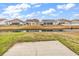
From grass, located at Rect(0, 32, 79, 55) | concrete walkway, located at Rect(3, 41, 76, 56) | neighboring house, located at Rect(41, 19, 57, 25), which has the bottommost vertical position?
concrete walkway, located at Rect(3, 41, 76, 56)

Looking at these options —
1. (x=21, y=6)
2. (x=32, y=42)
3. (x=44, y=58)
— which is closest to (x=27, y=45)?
(x=32, y=42)

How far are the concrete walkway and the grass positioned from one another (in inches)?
2.2

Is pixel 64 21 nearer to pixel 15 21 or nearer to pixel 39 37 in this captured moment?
pixel 39 37

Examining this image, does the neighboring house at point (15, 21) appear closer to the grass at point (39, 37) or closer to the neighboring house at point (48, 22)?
the grass at point (39, 37)

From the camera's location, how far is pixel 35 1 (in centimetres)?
229

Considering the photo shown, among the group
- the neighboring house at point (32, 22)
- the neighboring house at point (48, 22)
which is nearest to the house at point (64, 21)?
the neighboring house at point (48, 22)

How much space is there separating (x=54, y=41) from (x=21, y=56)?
0.47 m

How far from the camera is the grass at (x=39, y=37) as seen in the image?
2.35 m

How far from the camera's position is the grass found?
2346 mm

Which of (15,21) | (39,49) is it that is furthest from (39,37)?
(15,21)

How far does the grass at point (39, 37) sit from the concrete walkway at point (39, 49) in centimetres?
6

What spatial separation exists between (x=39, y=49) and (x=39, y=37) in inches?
6.7

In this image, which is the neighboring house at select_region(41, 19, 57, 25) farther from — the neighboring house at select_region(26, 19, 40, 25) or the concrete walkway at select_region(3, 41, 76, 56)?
the concrete walkway at select_region(3, 41, 76, 56)

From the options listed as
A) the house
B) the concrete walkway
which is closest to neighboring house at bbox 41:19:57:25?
the house
